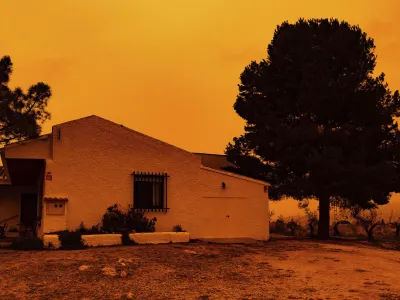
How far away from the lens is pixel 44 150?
16547 mm

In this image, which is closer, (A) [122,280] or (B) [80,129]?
(A) [122,280]

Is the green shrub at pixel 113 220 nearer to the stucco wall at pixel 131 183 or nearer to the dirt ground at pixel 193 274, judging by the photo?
the stucco wall at pixel 131 183

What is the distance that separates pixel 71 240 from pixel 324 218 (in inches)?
519

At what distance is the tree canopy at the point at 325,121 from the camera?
21312 mm

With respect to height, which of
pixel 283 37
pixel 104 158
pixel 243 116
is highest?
pixel 283 37

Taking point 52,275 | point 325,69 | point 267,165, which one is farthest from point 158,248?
point 325,69

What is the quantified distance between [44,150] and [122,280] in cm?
785

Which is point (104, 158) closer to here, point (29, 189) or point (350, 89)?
point (29, 189)

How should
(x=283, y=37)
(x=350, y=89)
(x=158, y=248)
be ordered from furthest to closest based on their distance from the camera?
(x=283, y=37) < (x=350, y=89) < (x=158, y=248)

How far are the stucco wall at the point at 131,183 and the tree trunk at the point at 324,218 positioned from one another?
4.76 metres

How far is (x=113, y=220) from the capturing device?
55.2 feet

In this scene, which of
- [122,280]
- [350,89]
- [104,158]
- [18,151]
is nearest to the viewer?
[122,280]

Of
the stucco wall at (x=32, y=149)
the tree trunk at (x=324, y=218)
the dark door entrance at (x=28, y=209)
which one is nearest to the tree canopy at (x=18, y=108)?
the dark door entrance at (x=28, y=209)

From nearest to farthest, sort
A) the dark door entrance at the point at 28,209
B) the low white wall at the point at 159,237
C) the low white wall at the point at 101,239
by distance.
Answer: the low white wall at the point at 101,239, the low white wall at the point at 159,237, the dark door entrance at the point at 28,209
